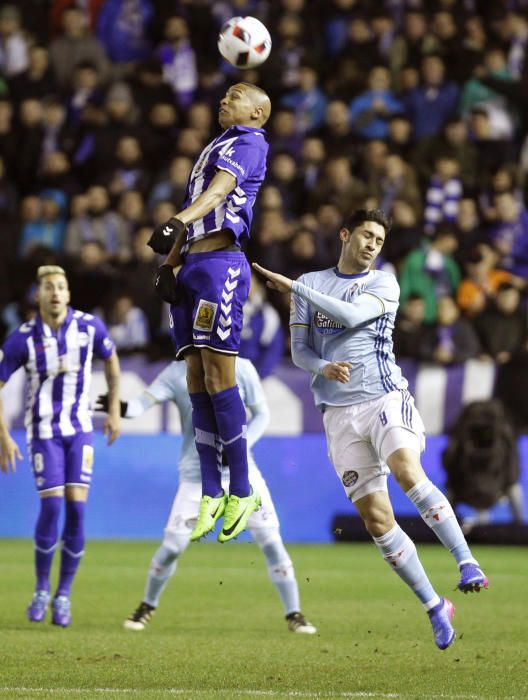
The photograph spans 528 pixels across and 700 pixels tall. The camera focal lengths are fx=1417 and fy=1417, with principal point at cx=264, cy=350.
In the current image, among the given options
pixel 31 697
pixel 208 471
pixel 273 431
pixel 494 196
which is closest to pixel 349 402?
pixel 208 471

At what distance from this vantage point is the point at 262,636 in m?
9.05

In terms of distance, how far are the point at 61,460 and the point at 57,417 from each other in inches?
11.6

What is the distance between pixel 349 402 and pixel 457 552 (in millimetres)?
1023

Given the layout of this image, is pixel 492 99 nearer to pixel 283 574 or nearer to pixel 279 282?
pixel 283 574

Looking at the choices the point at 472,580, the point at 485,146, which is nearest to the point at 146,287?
the point at 485,146

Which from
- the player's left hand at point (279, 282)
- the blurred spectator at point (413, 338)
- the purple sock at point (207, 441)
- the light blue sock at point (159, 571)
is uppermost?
the player's left hand at point (279, 282)

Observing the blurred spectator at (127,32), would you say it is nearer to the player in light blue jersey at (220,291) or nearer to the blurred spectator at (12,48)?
the blurred spectator at (12,48)

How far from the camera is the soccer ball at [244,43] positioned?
7.23 metres

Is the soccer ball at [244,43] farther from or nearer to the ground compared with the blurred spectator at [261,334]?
farther from the ground

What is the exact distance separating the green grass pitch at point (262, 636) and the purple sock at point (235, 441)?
1.00 metres

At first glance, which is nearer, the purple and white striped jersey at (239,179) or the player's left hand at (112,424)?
the purple and white striped jersey at (239,179)

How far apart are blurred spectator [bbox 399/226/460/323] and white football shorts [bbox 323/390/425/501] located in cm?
686

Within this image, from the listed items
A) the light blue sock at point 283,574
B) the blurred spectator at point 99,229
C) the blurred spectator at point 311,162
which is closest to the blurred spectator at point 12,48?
the blurred spectator at point 99,229

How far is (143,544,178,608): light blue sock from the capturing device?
9383 millimetres
